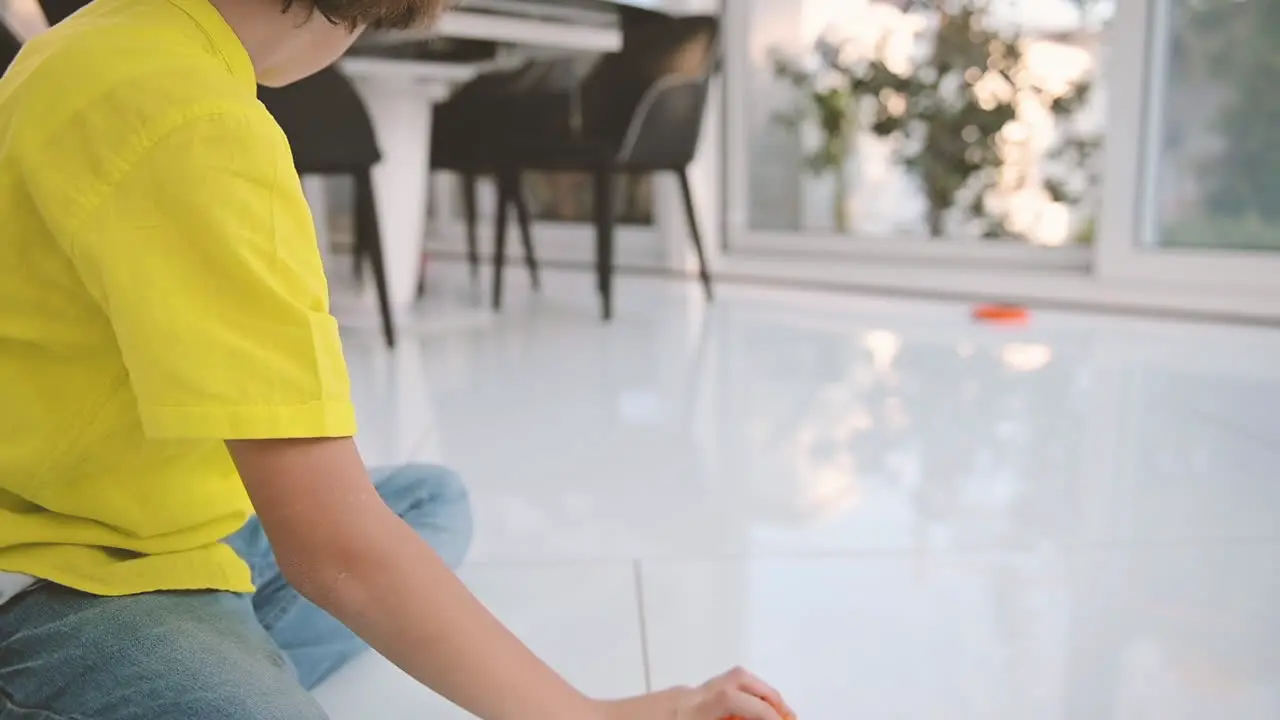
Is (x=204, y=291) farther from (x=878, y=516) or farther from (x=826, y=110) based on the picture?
(x=826, y=110)

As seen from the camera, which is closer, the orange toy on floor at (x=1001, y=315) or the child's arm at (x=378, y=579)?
the child's arm at (x=378, y=579)

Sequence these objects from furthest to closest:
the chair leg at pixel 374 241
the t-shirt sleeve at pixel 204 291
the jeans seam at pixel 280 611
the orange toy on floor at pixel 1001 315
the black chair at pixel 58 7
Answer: the orange toy on floor at pixel 1001 315
the chair leg at pixel 374 241
the black chair at pixel 58 7
the jeans seam at pixel 280 611
the t-shirt sleeve at pixel 204 291

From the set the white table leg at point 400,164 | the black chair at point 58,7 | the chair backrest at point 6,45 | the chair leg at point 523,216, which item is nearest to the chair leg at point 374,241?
the white table leg at point 400,164

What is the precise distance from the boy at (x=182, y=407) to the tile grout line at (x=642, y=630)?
21cm

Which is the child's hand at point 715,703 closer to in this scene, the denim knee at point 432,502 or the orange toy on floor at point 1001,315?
the denim knee at point 432,502

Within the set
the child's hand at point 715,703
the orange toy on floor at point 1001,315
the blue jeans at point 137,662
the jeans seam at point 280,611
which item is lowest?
the orange toy on floor at point 1001,315

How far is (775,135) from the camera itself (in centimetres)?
364

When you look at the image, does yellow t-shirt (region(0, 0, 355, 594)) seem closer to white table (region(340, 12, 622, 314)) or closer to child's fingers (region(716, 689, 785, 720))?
child's fingers (region(716, 689, 785, 720))

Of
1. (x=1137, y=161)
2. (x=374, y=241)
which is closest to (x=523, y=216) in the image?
(x=374, y=241)

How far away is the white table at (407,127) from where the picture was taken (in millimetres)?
2365

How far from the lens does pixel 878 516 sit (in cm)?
113

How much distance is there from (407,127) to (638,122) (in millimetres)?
563

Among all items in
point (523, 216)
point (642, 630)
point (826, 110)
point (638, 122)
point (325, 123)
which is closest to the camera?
point (642, 630)

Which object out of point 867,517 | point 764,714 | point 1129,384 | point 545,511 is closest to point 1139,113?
point 1129,384
